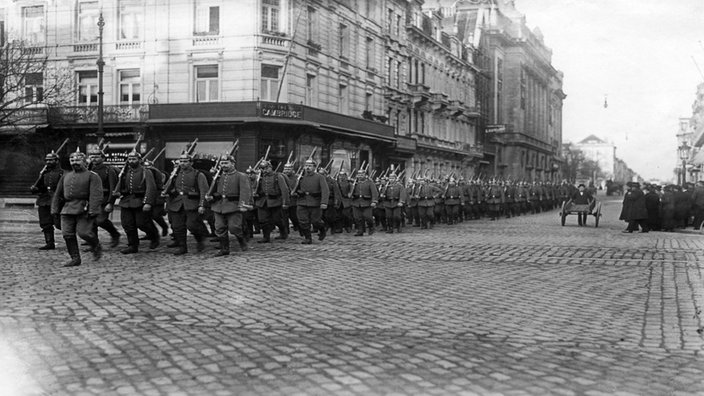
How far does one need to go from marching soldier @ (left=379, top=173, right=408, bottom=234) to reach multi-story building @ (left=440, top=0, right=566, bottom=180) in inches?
341

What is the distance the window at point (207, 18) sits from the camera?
29812 millimetres

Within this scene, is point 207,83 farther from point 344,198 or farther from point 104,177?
point 104,177

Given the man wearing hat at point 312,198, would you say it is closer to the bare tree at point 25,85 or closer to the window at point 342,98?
the bare tree at point 25,85

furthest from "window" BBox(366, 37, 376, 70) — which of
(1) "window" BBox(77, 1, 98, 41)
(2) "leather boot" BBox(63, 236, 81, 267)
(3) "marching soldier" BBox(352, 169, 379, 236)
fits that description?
(2) "leather boot" BBox(63, 236, 81, 267)

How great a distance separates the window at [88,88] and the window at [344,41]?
12.3 m

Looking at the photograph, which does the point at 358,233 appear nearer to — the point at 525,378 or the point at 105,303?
→ the point at 105,303

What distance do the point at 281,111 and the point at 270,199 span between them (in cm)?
1536

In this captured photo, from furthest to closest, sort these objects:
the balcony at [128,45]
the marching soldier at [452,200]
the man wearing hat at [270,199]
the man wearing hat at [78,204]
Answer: the marching soldier at [452,200], the balcony at [128,45], the man wearing hat at [270,199], the man wearing hat at [78,204]

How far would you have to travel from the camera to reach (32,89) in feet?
64.3

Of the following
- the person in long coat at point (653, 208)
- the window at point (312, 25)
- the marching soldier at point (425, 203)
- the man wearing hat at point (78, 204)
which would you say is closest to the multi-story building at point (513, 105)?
the person in long coat at point (653, 208)

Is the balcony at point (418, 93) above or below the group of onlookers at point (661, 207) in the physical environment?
above

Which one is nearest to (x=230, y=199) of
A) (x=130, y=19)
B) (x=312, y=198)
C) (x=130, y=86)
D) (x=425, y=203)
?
(x=312, y=198)

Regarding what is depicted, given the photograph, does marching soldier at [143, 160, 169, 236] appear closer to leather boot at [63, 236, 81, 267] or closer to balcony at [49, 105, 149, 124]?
leather boot at [63, 236, 81, 267]

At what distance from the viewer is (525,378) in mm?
5387
